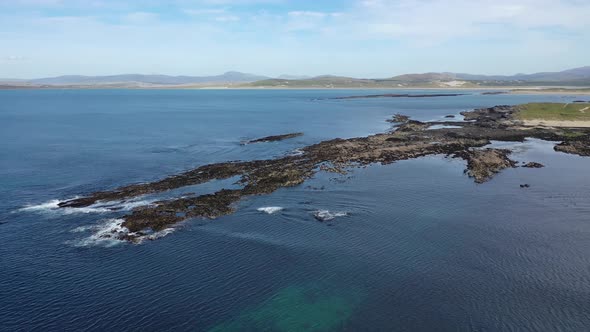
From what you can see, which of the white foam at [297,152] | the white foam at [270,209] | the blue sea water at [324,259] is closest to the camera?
the blue sea water at [324,259]

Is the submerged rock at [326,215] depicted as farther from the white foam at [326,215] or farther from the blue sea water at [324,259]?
the blue sea water at [324,259]

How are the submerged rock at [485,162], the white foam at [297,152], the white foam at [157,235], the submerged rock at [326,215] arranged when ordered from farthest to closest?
the white foam at [297,152]
the submerged rock at [485,162]
the submerged rock at [326,215]
the white foam at [157,235]

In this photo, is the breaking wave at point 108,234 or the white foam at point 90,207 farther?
the white foam at point 90,207

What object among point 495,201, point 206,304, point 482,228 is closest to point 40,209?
point 206,304

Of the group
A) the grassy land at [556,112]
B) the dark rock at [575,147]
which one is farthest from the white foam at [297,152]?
the grassy land at [556,112]

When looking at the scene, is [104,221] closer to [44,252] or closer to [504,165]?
[44,252]
